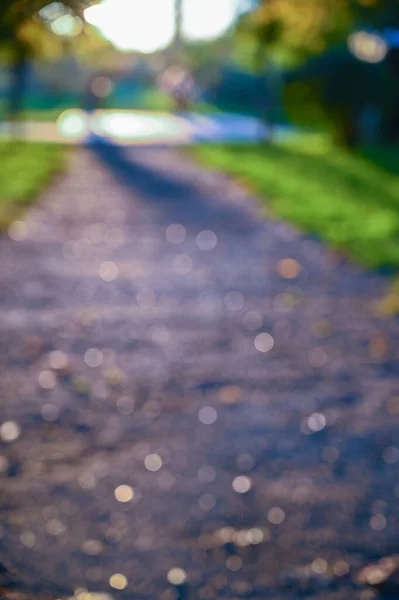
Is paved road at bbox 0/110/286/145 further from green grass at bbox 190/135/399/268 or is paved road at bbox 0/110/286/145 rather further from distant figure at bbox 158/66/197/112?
green grass at bbox 190/135/399/268

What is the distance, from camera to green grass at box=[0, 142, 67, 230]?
31.7 ft

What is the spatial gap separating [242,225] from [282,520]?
243 inches

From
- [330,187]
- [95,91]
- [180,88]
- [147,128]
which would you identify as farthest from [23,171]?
[180,88]

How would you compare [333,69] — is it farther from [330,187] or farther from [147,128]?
[147,128]

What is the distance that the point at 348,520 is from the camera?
3.18m

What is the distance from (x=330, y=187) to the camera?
11.7 m

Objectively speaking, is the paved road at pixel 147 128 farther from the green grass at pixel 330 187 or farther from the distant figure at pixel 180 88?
the green grass at pixel 330 187

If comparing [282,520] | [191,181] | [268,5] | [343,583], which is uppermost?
[191,181]

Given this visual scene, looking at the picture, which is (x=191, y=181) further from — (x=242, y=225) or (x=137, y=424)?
(x=137, y=424)

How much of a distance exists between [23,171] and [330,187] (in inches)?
192

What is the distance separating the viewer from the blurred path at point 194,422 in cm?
292

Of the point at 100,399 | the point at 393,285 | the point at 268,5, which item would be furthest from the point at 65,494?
the point at 268,5

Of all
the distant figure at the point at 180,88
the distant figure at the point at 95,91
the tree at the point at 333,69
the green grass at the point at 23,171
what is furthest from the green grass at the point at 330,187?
the distant figure at the point at 180,88

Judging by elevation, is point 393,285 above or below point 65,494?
above
